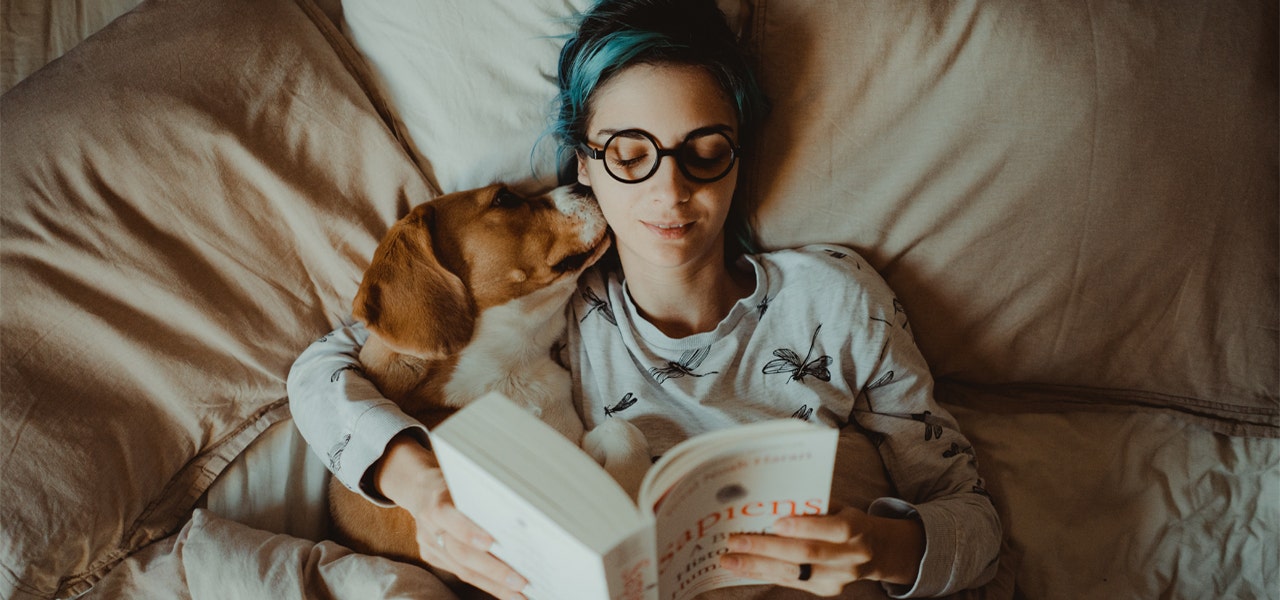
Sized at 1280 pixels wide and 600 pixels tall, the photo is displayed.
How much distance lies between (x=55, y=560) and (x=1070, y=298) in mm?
1957

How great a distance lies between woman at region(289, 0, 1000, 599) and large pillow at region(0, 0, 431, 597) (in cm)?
Answer: 18

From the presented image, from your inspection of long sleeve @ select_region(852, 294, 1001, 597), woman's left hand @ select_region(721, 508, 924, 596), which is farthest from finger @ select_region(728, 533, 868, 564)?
long sleeve @ select_region(852, 294, 1001, 597)

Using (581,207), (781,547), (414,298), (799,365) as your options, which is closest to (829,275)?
(799,365)

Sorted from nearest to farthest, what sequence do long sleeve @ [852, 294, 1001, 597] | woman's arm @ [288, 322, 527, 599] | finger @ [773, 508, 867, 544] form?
finger @ [773, 508, 867, 544]
woman's arm @ [288, 322, 527, 599]
long sleeve @ [852, 294, 1001, 597]

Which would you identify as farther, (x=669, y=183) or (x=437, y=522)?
(x=669, y=183)

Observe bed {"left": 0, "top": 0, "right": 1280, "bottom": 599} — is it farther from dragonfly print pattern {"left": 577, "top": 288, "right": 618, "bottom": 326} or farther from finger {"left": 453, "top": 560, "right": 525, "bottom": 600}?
dragonfly print pattern {"left": 577, "top": 288, "right": 618, "bottom": 326}

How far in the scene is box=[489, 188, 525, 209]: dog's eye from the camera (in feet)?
4.83

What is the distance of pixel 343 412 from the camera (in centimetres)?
127

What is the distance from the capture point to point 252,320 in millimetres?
1431

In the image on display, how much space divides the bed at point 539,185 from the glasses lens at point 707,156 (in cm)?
23

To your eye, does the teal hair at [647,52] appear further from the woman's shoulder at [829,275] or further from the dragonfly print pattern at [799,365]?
the dragonfly print pattern at [799,365]

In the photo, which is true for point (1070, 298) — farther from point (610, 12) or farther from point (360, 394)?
point (360, 394)

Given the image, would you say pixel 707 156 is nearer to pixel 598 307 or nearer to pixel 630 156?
pixel 630 156

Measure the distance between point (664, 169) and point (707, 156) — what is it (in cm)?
10
